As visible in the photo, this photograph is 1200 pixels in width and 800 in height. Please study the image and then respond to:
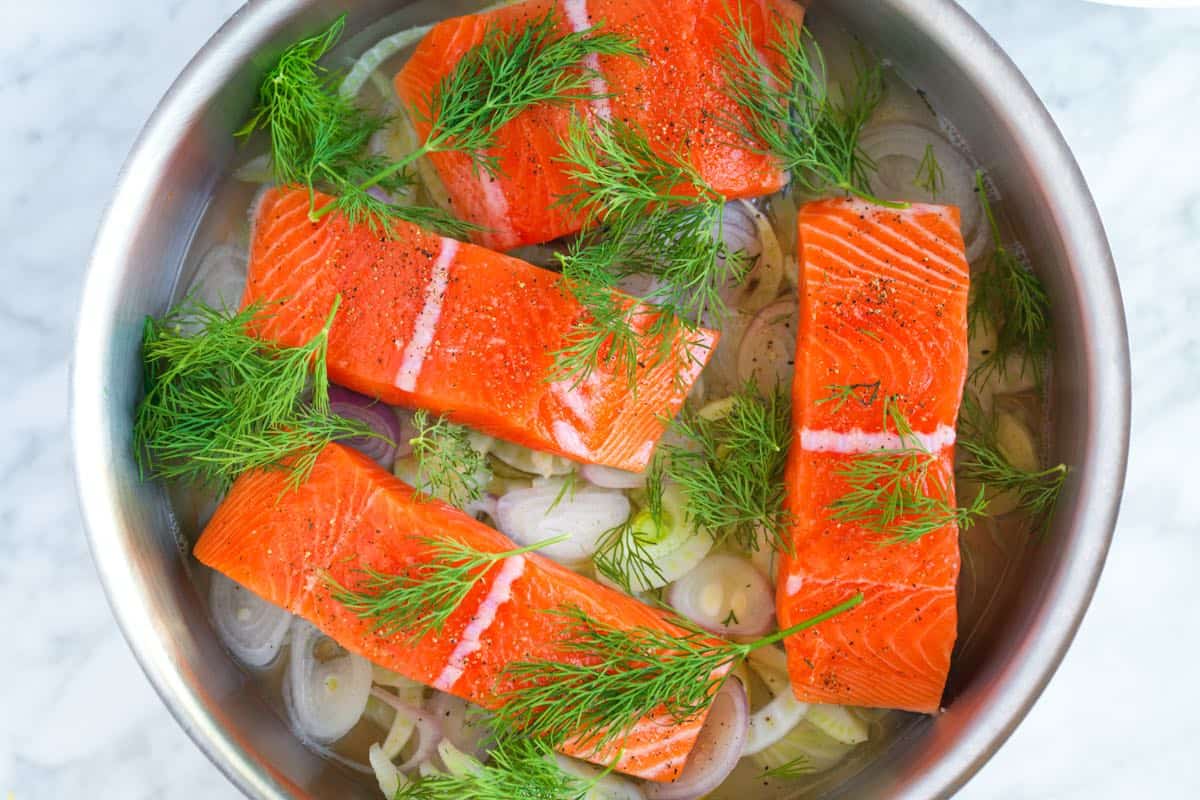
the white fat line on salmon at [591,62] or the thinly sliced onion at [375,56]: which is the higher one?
the white fat line on salmon at [591,62]

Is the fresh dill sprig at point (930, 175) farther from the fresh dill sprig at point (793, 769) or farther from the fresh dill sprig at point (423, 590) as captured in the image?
the fresh dill sprig at point (793, 769)

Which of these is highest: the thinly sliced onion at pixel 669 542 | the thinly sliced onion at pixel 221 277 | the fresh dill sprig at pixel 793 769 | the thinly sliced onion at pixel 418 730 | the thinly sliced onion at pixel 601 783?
the thinly sliced onion at pixel 221 277

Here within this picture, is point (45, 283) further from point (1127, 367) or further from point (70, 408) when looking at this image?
point (1127, 367)

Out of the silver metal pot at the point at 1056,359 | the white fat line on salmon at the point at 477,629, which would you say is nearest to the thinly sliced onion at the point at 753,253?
the silver metal pot at the point at 1056,359

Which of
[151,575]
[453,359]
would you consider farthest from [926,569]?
[151,575]

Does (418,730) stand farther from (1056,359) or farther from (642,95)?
(1056,359)

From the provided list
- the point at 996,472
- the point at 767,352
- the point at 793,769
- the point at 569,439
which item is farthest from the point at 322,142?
the point at 793,769
